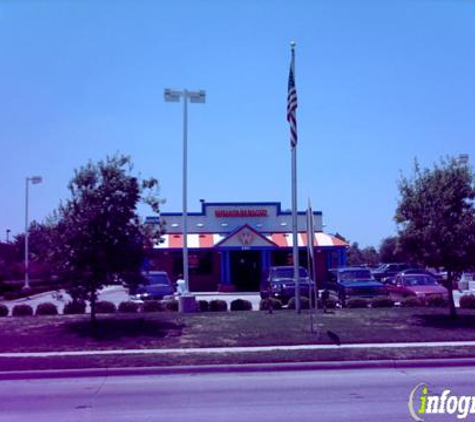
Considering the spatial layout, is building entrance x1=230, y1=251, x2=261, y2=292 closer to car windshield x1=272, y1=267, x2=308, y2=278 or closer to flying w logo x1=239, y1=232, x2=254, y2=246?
flying w logo x1=239, y1=232, x2=254, y2=246

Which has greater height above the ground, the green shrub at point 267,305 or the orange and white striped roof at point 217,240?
the orange and white striped roof at point 217,240

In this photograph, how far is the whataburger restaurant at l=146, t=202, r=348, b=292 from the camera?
136 ft

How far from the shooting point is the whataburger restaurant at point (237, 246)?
41.3m

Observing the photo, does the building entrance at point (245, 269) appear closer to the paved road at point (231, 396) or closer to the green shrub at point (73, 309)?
the green shrub at point (73, 309)

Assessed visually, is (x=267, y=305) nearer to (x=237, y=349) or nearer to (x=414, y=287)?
(x=414, y=287)

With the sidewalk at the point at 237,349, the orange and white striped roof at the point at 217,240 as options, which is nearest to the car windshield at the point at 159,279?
the orange and white striped roof at the point at 217,240

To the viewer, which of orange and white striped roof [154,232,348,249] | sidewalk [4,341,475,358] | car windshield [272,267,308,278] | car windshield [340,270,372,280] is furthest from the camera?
orange and white striped roof [154,232,348,249]

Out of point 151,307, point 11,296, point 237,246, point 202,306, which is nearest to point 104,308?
point 151,307

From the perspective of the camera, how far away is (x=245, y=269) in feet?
142

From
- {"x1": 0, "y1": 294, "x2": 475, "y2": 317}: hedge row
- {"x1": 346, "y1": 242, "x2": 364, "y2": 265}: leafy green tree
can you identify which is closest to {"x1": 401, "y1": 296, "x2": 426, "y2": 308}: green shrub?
{"x1": 0, "y1": 294, "x2": 475, "y2": 317}: hedge row

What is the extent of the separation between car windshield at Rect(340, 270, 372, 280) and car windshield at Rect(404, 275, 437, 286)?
1.63 m

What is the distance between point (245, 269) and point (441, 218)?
88.2 feet

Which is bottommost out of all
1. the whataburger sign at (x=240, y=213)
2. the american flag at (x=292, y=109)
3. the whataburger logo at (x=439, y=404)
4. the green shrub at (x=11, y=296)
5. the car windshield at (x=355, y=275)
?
the whataburger logo at (x=439, y=404)

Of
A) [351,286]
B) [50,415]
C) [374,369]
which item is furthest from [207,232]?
[50,415]
